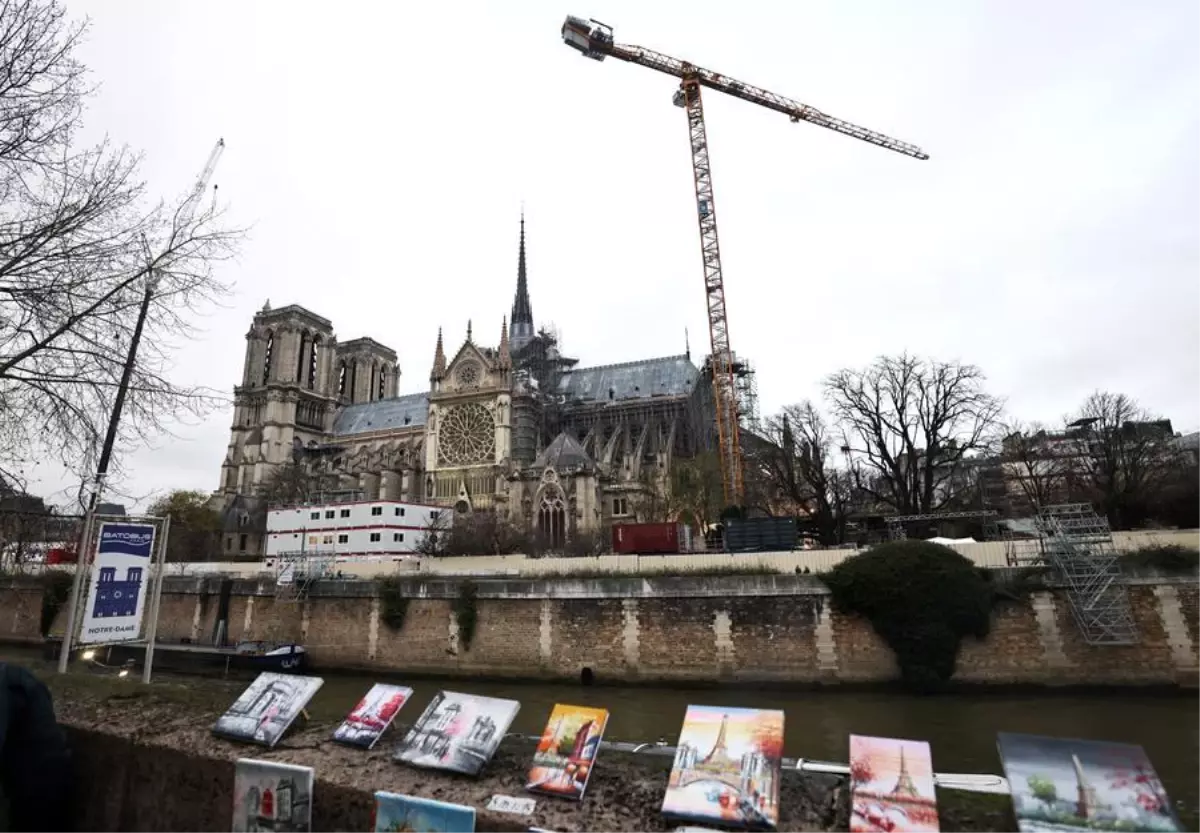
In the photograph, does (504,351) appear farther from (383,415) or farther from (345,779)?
(345,779)

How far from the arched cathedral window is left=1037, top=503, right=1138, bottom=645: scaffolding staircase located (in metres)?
79.3

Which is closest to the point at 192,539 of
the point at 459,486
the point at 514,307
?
the point at 459,486

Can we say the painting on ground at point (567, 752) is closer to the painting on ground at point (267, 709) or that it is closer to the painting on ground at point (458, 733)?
the painting on ground at point (458, 733)

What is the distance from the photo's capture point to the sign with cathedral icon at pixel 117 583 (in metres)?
9.38

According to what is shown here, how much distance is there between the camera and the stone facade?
144ft

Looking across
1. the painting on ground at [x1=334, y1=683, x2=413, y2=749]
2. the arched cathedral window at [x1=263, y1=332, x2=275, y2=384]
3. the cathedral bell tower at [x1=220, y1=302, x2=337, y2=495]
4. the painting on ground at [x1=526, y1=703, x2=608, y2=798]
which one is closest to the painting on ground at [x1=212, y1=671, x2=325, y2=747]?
the painting on ground at [x1=334, y1=683, x2=413, y2=749]

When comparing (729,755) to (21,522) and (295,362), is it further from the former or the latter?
(295,362)

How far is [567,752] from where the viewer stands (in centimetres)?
383

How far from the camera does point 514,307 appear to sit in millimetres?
92438

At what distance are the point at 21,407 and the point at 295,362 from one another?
76.8 meters

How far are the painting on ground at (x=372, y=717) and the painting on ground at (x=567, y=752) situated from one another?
1044 mm

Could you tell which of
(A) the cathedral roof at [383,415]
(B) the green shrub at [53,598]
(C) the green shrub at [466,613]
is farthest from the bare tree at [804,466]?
(A) the cathedral roof at [383,415]

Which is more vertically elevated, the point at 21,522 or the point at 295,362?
the point at 295,362

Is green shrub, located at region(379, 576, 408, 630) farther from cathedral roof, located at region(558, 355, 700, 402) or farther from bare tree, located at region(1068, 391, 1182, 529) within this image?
cathedral roof, located at region(558, 355, 700, 402)
